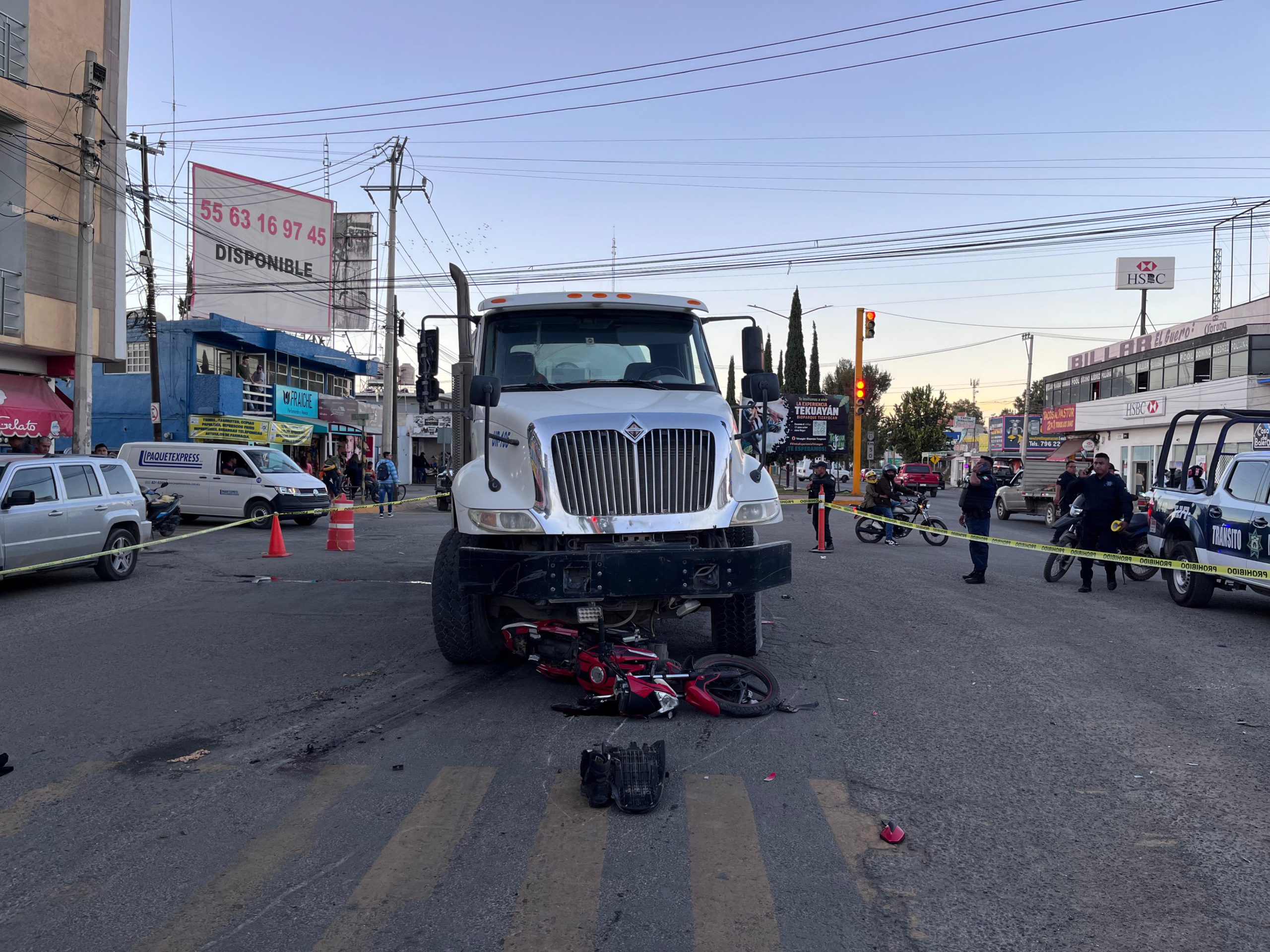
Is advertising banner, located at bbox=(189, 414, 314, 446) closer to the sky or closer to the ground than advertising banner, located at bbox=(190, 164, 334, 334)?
closer to the ground

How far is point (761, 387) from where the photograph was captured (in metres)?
7.31

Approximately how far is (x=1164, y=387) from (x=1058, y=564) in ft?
134

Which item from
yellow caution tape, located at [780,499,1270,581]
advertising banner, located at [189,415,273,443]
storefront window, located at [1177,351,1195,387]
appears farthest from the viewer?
storefront window, located at [1177,351,1195,387]

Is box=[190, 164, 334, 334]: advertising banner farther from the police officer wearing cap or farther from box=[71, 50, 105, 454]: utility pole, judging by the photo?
the police officer wearing cap

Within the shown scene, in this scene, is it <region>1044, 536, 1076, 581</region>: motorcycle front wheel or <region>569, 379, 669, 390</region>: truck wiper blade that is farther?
<region>1044, 536, 1076, 581</region>: motorcycle front wheel

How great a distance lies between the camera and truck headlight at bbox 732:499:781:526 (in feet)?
20.8

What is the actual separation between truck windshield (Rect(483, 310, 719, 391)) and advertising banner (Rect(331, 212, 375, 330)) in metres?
29.9

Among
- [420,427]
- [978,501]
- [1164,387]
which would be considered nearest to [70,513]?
[978,501]

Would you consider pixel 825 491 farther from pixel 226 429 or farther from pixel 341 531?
pixel 226 429

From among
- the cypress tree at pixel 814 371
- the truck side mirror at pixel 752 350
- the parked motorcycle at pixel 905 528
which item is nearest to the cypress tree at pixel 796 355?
the cypress tree at pixel 814 371

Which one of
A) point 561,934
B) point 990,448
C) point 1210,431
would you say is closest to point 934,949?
point 561,934

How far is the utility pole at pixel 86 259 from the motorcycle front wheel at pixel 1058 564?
1740cm

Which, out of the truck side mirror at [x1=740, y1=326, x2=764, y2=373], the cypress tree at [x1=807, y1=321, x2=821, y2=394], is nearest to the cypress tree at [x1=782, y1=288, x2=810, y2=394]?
the cypress tree at [x1=807, y1=321, x2=821, y2=394]

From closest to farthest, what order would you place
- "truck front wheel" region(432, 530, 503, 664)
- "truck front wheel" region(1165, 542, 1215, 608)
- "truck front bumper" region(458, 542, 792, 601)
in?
"truck front bumper" region(458, 542, 792, 601), "truck front wheel" region(432, 530, 503, 664), "truck front wheel" region(1165, 542, 1215, 608)
